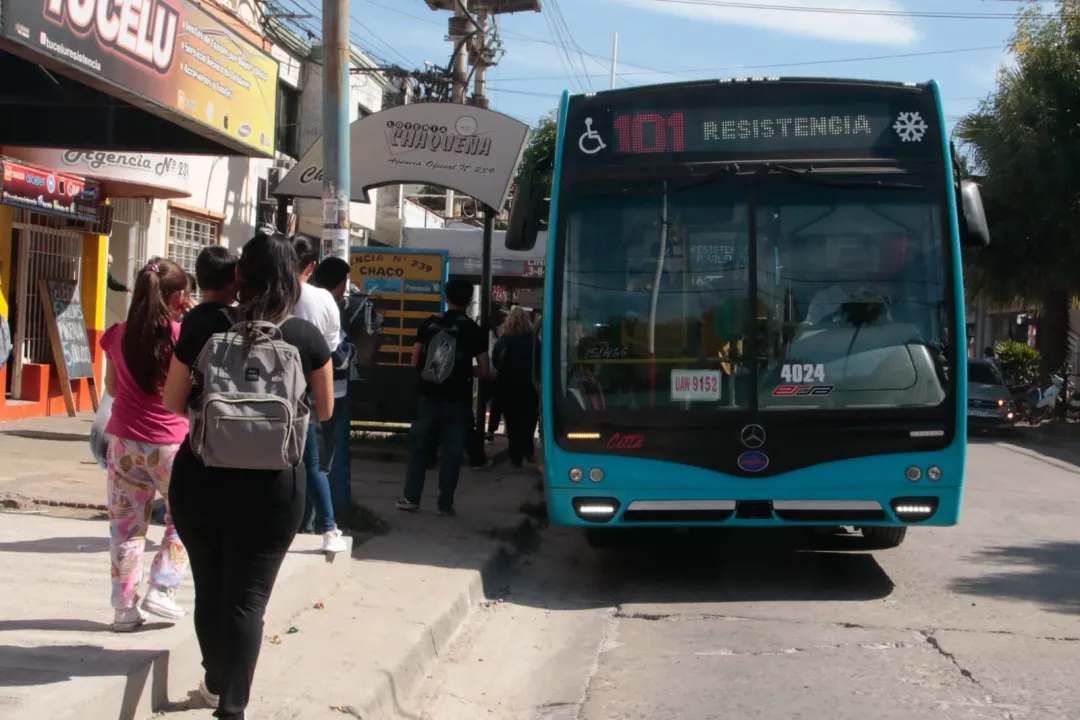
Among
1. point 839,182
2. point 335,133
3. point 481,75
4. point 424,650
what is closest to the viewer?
point 424,650

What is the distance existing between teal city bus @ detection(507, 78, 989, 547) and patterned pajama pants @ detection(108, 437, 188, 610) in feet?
9.36

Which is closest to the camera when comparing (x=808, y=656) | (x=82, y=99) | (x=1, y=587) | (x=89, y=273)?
(x=1, y=587)

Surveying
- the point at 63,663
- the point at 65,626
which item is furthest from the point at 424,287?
the point at 63,663

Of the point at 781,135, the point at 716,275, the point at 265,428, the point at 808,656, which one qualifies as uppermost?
the point at 781,135

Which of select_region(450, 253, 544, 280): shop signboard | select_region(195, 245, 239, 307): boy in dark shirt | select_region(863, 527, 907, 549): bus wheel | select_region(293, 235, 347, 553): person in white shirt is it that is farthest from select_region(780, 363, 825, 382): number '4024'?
select_region(450, 253, 544, 280): shop signboard

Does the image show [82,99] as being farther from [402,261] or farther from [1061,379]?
[1061,379]

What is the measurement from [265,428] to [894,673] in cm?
339

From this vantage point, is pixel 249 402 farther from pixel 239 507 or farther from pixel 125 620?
pixel 125 620

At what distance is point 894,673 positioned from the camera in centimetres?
544

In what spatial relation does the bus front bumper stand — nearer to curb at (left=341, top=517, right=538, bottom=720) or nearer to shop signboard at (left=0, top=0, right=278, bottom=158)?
curb at (left=341, top=517, right=538, bottom=720)

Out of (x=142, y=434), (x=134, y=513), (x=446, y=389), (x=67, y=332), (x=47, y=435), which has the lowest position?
(x=47, y=435)

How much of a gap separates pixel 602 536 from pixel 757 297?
2102mm

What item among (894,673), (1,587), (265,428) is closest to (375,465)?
(1,587)

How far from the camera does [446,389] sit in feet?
27.7
